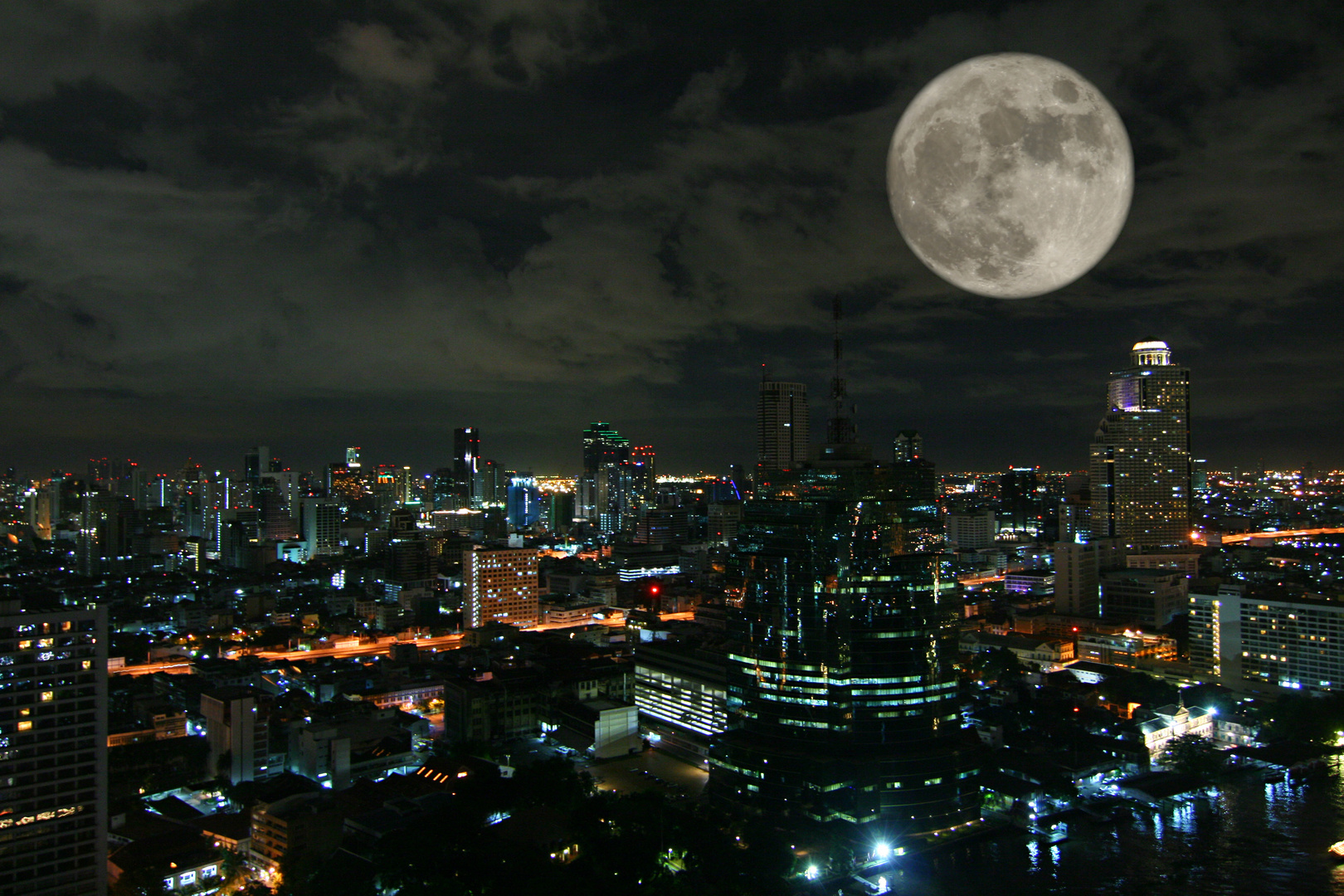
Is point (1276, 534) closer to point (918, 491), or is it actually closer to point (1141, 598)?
point (1141, 598)

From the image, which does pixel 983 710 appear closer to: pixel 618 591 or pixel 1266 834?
pixel 1266 834

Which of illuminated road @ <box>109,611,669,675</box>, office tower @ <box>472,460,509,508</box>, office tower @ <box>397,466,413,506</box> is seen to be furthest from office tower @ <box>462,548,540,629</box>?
office tower @ <box>397,466,413,506</box>

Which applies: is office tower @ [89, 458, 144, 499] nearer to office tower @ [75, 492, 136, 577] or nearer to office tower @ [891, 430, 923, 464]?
office tower @ [75, 492, 136, 577]

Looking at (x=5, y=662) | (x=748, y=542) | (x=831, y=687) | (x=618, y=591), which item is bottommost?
(x=618, y=591)

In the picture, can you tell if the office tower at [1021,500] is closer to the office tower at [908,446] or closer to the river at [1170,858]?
the office tower at [908,446]

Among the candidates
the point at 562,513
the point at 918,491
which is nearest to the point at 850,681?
the point at 918,491

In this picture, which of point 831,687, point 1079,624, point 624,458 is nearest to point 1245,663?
point 1079,624
